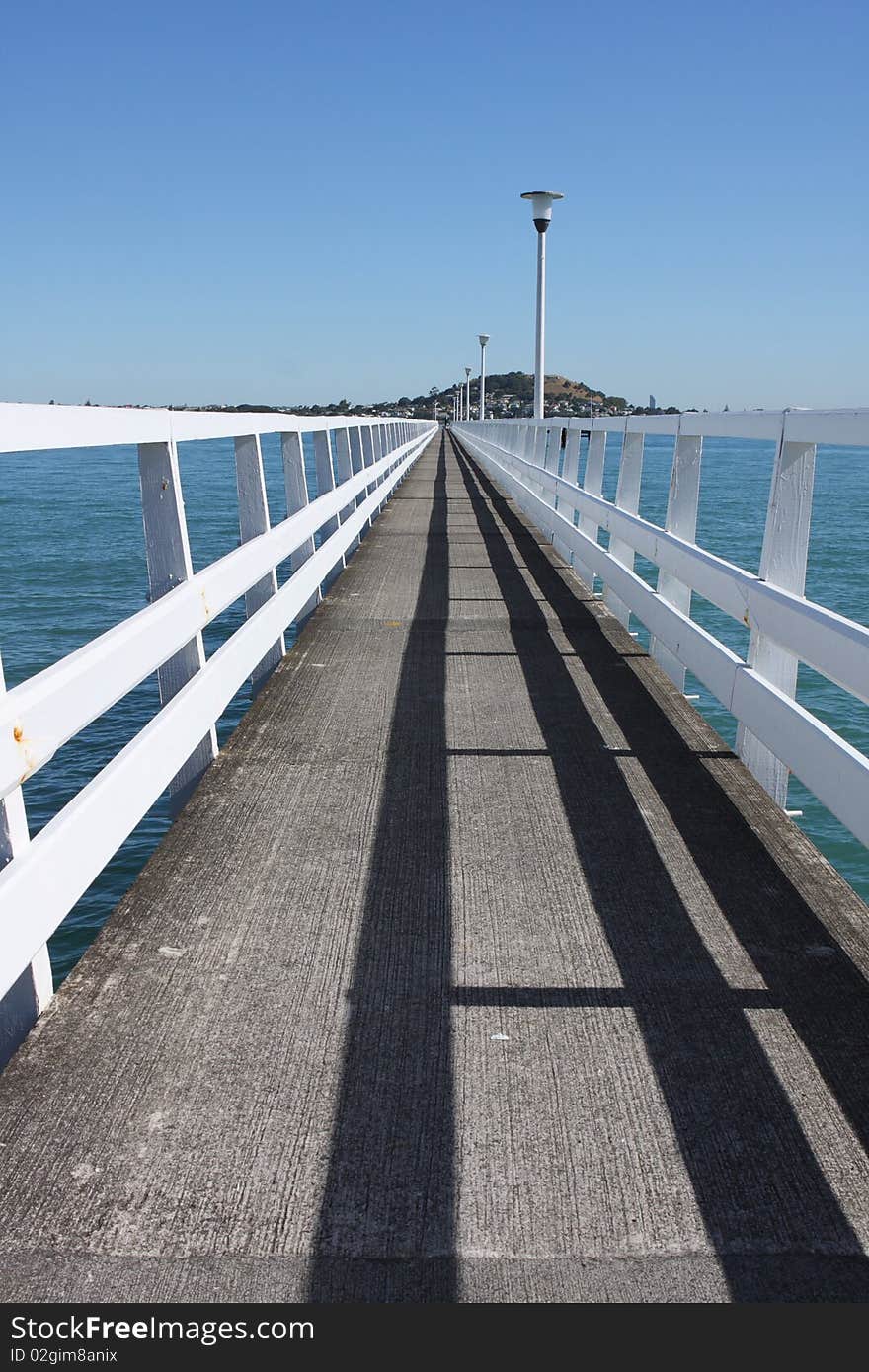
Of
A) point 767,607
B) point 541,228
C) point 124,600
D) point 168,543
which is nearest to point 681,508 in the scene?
point 767,607

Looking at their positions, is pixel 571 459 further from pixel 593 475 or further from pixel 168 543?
pixel 168 543

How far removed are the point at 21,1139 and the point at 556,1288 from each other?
1147 mm

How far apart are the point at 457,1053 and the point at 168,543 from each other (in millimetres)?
2232

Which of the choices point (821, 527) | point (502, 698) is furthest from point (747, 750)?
point (821, 527)

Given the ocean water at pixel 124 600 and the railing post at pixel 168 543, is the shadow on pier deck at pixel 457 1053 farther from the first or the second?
the ocean water at pixel 124 600

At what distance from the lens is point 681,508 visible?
6164 mm

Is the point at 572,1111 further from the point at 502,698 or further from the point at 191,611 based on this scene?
the point at 502,698

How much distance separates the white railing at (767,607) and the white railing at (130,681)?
197 cm

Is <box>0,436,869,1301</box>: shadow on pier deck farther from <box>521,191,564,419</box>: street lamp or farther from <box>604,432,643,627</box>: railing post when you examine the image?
<box>521,191,564,419</box>: street lamp

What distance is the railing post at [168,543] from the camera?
4.12 meters

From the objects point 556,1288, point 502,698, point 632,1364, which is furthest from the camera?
point 502,698

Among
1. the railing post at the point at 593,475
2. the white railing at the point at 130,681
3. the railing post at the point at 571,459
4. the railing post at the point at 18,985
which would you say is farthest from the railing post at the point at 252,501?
the railing post at the point at 571,459

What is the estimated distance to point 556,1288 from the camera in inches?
82.6

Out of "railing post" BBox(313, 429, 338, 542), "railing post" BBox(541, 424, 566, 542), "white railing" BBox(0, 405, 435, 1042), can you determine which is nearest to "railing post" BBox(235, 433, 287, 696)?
"white railing" BBox(0, 405, 435, 1042)
